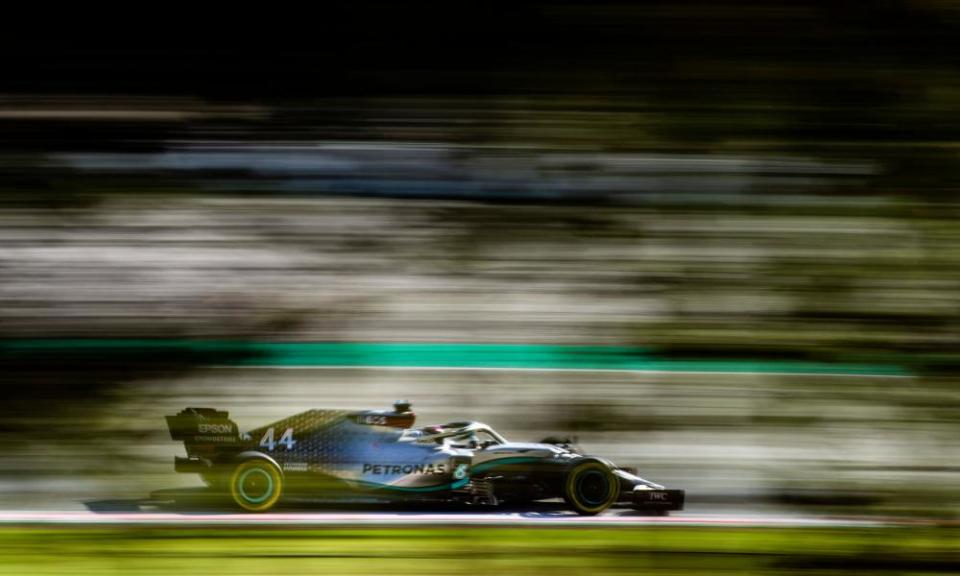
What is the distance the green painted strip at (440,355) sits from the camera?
149 centimetres

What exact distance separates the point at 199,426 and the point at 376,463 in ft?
2.55

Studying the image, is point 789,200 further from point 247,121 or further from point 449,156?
point 247,121

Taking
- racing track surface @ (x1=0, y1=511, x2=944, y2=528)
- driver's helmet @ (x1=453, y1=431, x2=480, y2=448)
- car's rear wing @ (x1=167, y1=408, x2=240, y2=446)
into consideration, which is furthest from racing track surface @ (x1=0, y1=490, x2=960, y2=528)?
driver's helmet @ (x1=453, y1=431, x2=480, y2=448)

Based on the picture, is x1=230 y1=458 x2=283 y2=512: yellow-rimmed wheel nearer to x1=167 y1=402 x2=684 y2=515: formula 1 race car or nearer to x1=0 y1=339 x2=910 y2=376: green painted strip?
x1=167 y1=402 x2=684 y2=515: formula 1 race car

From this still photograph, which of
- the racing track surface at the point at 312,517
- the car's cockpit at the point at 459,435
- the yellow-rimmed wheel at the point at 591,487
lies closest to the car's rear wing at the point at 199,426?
the racing track surface at the point at 312,517

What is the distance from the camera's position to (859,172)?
1.51 m

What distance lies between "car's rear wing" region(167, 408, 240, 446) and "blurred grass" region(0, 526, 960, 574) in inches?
7.7

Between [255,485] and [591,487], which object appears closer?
[255,485]

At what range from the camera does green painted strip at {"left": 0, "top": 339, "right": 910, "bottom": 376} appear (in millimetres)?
1485

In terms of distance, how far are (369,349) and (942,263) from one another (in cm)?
102

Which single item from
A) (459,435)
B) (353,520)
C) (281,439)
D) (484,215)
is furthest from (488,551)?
(484,215)

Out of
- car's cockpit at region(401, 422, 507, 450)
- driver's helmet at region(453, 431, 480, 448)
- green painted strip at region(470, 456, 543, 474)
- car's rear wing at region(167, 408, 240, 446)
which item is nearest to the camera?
car's rear wing at region(167, 408, 240, 446)

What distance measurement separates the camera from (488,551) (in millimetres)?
1579

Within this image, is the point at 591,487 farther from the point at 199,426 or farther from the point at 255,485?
the point at 199,426
